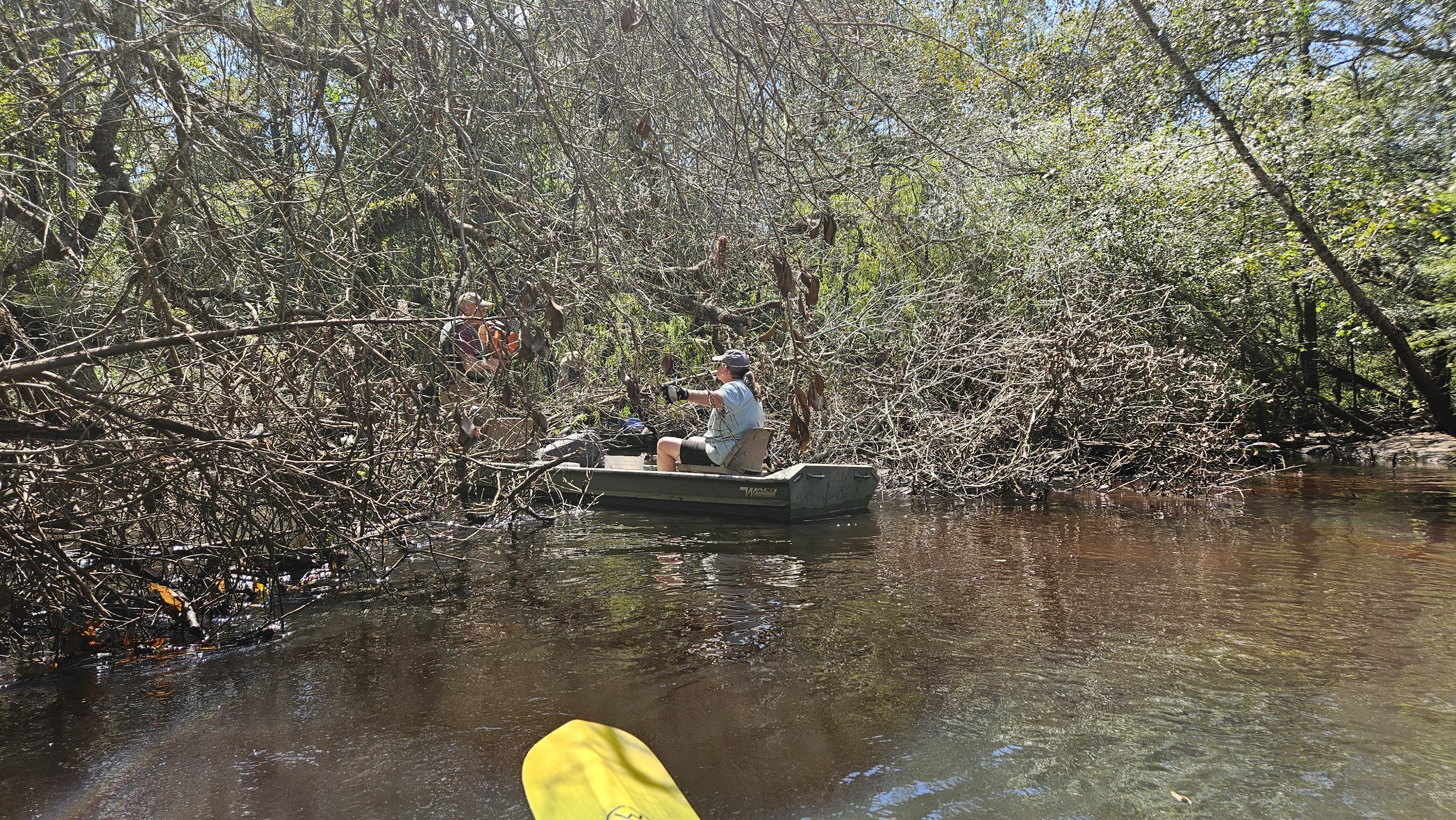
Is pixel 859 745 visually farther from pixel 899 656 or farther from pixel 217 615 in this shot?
pixel 217 615

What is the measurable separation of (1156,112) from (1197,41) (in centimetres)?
179

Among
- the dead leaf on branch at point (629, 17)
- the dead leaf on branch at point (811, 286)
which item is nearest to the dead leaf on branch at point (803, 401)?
the dead leaf on branch at point (811, 286)

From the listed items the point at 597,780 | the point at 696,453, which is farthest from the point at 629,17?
the point at 696,453

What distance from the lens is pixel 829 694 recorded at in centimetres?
471

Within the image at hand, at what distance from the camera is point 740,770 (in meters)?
3.90

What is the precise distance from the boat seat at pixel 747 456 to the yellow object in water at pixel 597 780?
5454 mm

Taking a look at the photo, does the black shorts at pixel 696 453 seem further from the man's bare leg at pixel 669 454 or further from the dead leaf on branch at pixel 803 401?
the dead leaf on branch at pixel 803 401

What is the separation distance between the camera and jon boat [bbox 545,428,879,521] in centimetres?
917

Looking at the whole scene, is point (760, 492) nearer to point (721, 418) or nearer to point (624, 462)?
point (721, 418)

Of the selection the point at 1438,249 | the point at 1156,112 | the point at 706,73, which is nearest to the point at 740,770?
the point at 706,73

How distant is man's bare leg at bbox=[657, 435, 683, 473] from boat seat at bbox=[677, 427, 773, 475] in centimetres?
Result: 26

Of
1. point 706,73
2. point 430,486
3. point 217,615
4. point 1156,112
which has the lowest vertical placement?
point 217,615

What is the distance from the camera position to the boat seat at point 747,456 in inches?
367

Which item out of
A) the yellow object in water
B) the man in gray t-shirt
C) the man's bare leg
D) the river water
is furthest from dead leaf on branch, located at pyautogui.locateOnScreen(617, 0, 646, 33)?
the man's bare leg
